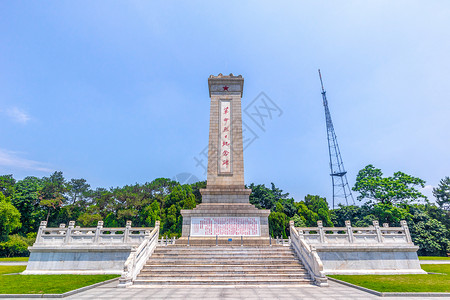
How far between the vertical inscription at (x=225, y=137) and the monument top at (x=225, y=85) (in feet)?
2.66

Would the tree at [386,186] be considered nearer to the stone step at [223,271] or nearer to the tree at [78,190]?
the stone step at [223,271]

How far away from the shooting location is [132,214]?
27.6m

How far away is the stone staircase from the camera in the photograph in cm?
739

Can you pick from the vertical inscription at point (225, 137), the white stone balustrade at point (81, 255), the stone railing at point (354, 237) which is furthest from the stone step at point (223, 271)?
the vertical inscription at point (225, 137)

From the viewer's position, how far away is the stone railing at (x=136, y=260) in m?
7.12

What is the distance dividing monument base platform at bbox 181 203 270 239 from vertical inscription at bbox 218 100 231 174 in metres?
2.67

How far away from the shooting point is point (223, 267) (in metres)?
8.22

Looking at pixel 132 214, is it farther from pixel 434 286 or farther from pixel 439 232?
pixel 439 232

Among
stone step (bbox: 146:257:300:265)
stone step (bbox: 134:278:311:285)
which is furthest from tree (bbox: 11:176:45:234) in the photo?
stone step (bbox: 134:278:311:285)

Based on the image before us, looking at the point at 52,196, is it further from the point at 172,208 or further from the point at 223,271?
the point at 223,271

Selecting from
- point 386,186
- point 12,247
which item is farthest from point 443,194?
point 12,247

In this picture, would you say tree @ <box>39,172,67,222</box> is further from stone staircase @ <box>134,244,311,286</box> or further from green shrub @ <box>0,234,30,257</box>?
stone staircase @ <box>134,244,311,286</box>

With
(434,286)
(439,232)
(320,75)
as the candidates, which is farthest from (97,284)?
(320,75)

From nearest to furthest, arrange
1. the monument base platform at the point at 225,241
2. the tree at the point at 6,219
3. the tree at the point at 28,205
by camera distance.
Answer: the monument base platform at the point at 225,241 → the tree at the point at 6,219 → the tree at the point at 28,205
